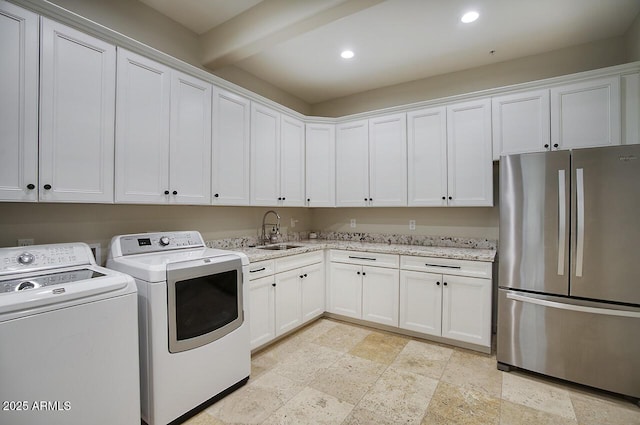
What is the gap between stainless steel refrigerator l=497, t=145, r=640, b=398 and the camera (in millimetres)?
2062

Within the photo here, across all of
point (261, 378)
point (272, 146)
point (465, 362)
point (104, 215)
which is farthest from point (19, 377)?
point (465, 362)

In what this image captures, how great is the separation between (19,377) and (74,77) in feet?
5.18

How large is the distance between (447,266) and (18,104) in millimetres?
3236

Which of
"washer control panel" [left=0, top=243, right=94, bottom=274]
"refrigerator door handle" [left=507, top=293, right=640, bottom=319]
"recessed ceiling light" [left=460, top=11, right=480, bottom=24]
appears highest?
"recessed ceiling light" [left=460, top=11, right=480, bottom=24]

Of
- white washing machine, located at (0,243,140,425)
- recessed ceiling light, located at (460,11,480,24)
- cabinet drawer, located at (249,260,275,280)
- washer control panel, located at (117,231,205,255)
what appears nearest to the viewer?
white washing machine, located at (0,243,140,425)

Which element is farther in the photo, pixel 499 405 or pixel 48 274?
pixel 499 405

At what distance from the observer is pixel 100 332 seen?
57.6 inches

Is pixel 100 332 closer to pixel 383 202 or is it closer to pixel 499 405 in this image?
pixel 499 405

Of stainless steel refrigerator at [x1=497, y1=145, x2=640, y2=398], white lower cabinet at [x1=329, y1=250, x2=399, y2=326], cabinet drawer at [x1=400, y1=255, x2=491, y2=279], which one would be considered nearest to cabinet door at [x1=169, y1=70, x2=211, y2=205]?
white lower cabinet at [x1=329, y1=250, x2=399, y2=326]

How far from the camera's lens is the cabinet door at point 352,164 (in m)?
3.62

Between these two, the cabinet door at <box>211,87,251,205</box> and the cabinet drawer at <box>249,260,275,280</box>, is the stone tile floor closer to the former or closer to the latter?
the cabinet drawer at <box>249,260,275,280</box>

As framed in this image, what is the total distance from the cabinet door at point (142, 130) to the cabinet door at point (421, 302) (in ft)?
7.67

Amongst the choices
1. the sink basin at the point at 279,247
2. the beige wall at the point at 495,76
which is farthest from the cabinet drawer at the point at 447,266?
the beige wall at the point at 495,76

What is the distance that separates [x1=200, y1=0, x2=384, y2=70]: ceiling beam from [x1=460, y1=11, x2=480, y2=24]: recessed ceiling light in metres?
0.94
